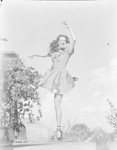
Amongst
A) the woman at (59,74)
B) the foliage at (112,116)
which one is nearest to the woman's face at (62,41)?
the woman at (59,74)

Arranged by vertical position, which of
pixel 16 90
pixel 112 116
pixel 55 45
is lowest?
pixel 112 116

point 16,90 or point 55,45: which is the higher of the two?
point 55,45

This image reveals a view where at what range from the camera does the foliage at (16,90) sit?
1.82 m

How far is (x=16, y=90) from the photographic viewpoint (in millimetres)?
1831

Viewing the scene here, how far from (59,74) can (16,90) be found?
0.17 meters

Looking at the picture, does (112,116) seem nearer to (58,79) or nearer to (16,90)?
(58,79)

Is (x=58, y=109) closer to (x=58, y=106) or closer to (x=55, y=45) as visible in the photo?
(x=58, y=106)

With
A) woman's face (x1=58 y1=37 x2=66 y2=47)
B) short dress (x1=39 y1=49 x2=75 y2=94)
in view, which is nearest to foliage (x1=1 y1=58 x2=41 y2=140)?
short dress (x1=39 y1=49 x2=75 y2=94)

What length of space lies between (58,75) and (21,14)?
0.85 feet

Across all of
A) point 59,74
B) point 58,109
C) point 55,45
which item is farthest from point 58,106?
point 55,45

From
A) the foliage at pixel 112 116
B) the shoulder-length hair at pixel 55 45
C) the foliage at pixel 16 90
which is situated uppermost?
the shoulder-length hair at pixel 55 45

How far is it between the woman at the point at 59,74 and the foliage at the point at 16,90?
0.04 metres

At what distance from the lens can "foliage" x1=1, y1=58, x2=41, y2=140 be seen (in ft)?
5.97

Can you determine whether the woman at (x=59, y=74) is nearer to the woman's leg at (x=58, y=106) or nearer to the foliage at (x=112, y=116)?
the woman's leg at (x=58, y=106)
